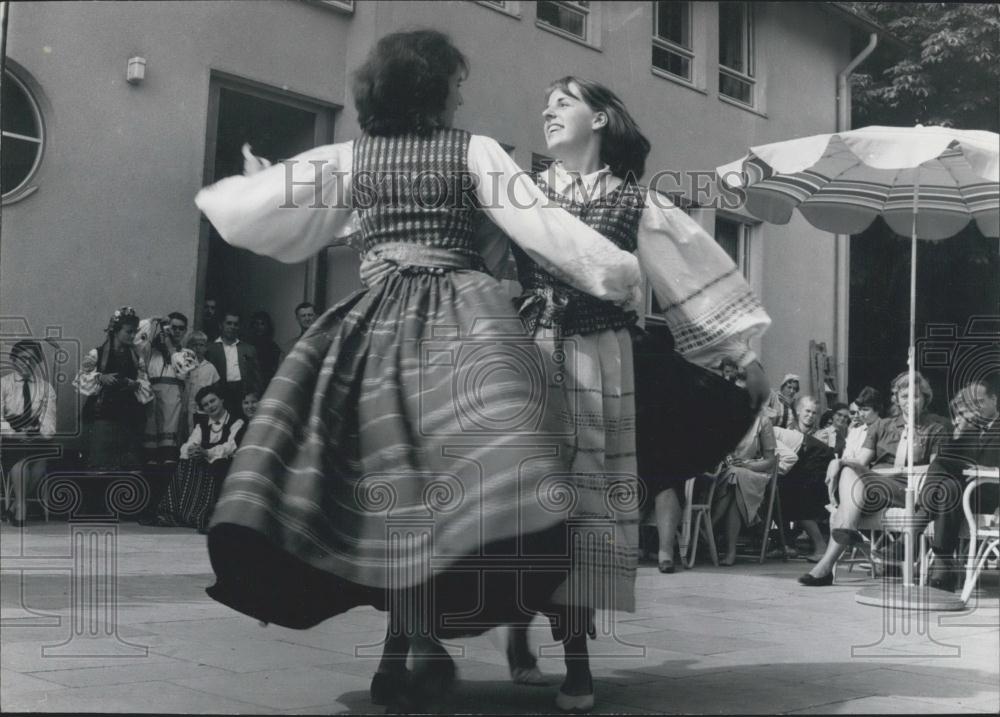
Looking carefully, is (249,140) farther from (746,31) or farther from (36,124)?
(746,31)

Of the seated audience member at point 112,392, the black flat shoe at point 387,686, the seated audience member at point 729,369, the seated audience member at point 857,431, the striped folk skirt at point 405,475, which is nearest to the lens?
the striped folk skirt at point 405,475

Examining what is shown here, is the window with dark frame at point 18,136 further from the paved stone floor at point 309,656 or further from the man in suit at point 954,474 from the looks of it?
the man in suit at point 954,474

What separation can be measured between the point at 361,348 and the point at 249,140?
1.77 ft

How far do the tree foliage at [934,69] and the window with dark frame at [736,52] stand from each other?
0.27m

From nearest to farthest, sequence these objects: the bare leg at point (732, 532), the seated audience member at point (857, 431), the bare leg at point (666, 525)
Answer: the seated audience member at point (857, 431) < the bare leg at point (666, 525) < the bare leg at point (732, 532)

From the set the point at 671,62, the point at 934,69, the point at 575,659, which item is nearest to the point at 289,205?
the point at 671,62

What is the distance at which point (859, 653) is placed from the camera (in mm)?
3049

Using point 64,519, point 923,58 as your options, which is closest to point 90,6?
point 64,519

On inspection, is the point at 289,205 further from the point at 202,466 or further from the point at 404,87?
the point at 202,466

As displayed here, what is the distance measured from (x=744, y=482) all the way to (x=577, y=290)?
105 centimetres

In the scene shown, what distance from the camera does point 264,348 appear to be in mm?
2559

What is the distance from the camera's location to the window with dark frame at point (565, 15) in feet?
9.39

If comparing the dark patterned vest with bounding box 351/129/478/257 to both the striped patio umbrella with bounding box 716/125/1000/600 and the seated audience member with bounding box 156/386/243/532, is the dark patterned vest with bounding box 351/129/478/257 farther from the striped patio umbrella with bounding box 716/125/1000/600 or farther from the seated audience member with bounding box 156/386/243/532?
the striped patio umbrella with bounding box 716/125/1000/600

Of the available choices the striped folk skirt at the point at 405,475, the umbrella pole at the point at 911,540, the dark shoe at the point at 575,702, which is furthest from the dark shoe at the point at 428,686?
the umbrella pole at the point at 911,540
